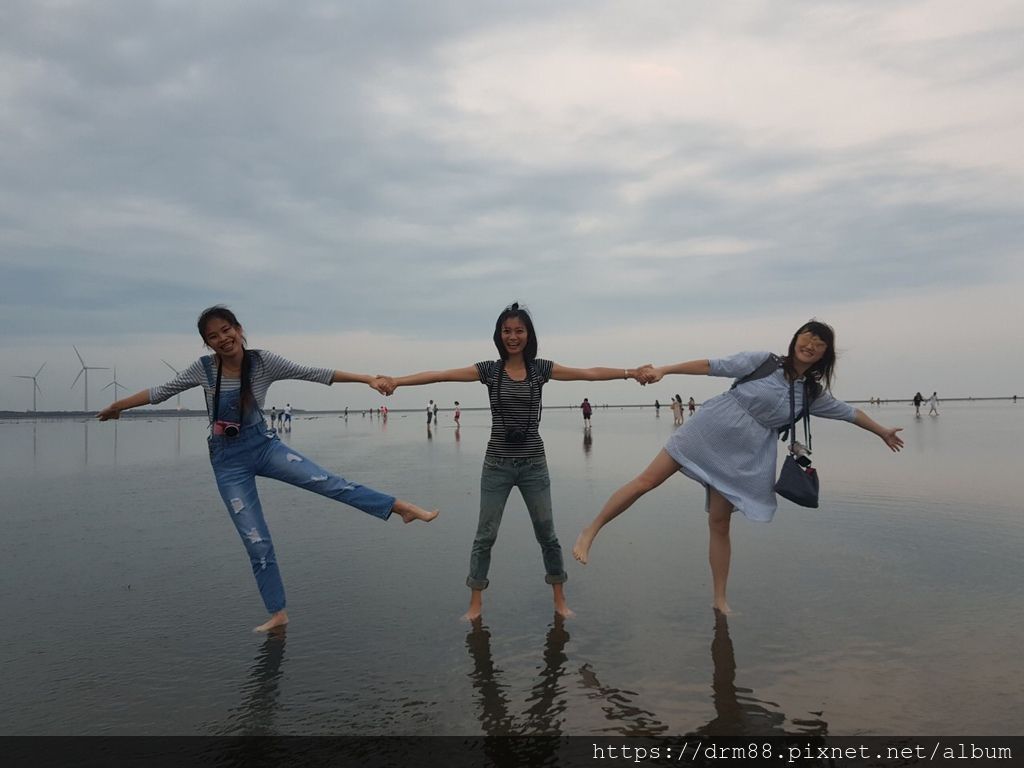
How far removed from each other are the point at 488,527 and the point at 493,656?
0.97m

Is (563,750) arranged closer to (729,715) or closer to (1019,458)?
(729,715)

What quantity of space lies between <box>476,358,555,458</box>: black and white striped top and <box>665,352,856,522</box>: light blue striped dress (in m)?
1.14

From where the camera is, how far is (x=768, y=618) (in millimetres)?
4281

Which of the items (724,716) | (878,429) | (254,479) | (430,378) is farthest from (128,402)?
(878,429)

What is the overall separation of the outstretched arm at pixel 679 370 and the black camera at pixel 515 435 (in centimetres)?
128

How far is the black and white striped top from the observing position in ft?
15.1

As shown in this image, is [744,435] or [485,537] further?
[744,435]

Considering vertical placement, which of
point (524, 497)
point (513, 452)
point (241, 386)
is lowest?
point (524, 497)

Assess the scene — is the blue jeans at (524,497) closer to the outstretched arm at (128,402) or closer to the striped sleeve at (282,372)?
the striped sleeve at (282,372)

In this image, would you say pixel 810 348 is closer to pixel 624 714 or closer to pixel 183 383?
pixel 624 714

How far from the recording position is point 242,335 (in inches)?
185

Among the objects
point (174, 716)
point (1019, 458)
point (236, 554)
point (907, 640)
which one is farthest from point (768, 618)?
point (1019, 458)

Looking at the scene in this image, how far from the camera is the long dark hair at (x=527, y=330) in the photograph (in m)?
4.70

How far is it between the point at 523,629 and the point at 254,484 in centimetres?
214
